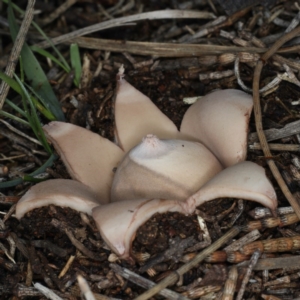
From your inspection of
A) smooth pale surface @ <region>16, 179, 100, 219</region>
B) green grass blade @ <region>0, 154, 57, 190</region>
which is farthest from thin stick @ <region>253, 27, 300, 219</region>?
green grass blade @ <region>0, 154, 57, 190</region>

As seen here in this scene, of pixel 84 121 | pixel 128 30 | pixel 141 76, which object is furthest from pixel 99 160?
pixel 128 30

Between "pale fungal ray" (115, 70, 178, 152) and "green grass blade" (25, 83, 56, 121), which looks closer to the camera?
"pale fungal ray" (115, 70, 178, 152)

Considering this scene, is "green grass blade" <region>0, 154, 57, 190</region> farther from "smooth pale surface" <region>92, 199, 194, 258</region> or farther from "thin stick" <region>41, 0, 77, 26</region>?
"thin stick" <region>41, 0, 77, 26</region>

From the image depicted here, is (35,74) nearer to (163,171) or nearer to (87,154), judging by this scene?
(87,154)

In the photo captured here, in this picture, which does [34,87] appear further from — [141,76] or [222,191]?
[222,191]

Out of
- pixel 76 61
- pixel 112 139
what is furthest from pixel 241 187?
pixel 76 61

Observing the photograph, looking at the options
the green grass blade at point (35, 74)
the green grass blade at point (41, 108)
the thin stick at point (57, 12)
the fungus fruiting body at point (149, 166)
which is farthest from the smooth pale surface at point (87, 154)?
the thin stick at point (57, 12)
